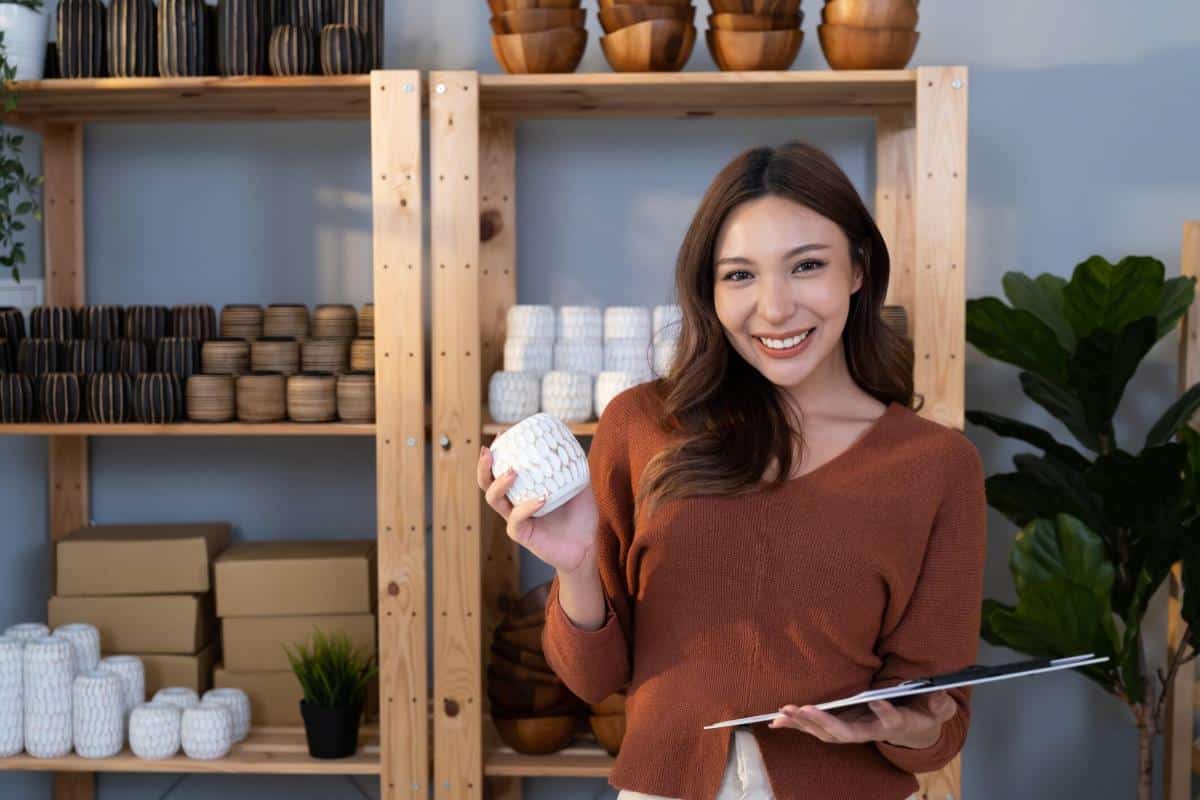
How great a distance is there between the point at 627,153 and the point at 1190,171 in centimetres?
116

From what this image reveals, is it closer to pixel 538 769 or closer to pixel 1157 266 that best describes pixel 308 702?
pixel 538 769

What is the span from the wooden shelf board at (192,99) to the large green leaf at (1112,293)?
1.23m

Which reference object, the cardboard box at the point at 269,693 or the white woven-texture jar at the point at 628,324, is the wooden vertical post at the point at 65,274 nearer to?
the cardboard box at the point at 269,693

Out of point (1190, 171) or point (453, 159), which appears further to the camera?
point (1190, 171)

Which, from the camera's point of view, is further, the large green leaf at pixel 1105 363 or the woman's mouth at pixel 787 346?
the large green leaf at pixel 1105 363

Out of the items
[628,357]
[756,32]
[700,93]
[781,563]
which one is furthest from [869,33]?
[781,563]

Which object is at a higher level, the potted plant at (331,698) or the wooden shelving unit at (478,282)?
the wooden shelving unit at (478,282)

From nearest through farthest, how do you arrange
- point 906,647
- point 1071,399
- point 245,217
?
point 906,647, point 1071,399, point 245,217

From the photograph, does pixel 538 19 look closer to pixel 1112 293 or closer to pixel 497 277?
pixel 497 277

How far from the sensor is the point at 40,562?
9.73 ft

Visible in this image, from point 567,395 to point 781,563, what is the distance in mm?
1095

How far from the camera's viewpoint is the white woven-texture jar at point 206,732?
247cm

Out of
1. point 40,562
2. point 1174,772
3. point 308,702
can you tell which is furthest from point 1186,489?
point 40,562

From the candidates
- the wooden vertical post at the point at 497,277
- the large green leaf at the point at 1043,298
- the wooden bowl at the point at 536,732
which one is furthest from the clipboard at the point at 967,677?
the wooden vertical post at the point at 497,277
